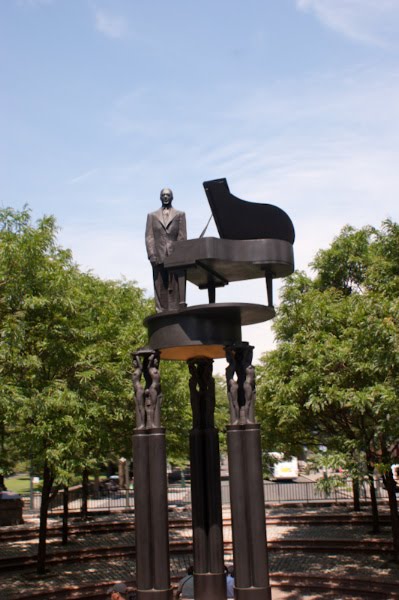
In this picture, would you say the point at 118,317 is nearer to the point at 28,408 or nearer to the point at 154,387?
the point at 28,408

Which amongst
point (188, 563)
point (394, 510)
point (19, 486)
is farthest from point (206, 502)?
point (19, 486)

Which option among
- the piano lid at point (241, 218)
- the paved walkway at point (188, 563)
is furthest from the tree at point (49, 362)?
the piano lid at point (241, 218)

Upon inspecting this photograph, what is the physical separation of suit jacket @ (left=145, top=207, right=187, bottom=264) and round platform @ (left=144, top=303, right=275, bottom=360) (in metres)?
1.27

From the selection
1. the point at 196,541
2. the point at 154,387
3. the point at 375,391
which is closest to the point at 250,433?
the point at 154,387

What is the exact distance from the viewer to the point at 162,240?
1166 cm

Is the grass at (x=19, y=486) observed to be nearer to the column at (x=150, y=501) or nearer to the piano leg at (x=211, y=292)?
the piano leg at (x=211, y=292)

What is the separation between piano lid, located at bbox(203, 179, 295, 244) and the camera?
449 inches

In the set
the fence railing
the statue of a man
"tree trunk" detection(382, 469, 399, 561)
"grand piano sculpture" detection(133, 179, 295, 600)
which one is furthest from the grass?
the statue of a man

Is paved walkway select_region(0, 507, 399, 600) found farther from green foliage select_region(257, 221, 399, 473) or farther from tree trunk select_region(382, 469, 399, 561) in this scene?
green foliage select_region(257, 221, 399, 473)

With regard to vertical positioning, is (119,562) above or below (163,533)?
A: below

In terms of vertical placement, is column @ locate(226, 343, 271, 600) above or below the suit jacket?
below

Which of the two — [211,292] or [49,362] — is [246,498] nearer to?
[211,292]

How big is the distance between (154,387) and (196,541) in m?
2.97

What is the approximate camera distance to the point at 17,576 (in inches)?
819
